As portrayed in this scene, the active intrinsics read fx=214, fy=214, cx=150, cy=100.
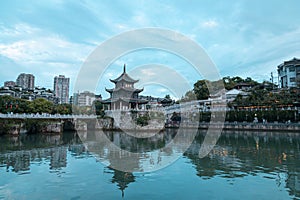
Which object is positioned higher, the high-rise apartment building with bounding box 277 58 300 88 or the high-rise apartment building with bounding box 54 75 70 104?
the high-rise apartment building with bounding box 54 75 70 104

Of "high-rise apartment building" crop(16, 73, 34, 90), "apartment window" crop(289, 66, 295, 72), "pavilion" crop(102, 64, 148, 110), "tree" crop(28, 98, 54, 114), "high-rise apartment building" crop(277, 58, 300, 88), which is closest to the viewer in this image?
"tree" crop(28, 98, 54, 114)

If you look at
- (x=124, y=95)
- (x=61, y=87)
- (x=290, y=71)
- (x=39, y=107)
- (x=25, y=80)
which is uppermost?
(x=25, y=80)

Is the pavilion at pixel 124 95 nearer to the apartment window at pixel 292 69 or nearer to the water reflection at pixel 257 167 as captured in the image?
the water reflection at pixel 257 167

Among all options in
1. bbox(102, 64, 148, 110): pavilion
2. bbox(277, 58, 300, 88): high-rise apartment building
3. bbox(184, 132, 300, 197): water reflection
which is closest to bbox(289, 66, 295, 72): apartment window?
bbox(277, 58, 300, 88): high-rise apartment building

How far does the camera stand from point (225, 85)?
150ft

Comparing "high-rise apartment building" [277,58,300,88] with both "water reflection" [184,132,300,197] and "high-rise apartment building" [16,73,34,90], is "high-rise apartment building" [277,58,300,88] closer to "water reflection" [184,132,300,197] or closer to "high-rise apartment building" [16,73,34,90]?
"water reflection" [184,132,300,197]

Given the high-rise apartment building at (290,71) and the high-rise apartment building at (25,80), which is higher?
the high-rise apartment building at (25,80)

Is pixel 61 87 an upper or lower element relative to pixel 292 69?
upper

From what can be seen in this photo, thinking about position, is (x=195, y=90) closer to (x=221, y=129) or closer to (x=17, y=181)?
(x=221, y=129)

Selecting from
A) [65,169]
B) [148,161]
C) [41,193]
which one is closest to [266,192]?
A: [148,161]

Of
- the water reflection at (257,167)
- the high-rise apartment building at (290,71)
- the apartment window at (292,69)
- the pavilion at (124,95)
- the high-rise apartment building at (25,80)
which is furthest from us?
the high-rise apartment building at (25,80)

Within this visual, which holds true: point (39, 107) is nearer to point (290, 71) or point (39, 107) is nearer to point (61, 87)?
point (290, 71)

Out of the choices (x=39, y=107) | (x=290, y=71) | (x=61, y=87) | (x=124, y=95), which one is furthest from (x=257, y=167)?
(x=61, y=87)

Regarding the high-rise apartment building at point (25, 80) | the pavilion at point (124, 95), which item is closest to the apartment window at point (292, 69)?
the pavilion at point (124, 95)
